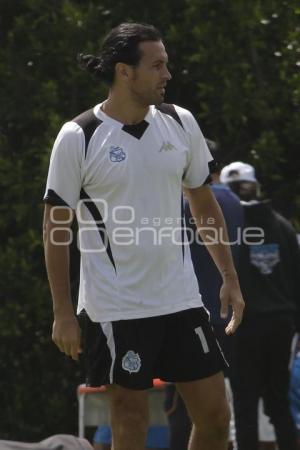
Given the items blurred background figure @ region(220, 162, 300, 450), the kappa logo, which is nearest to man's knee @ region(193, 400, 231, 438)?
the kappa logo

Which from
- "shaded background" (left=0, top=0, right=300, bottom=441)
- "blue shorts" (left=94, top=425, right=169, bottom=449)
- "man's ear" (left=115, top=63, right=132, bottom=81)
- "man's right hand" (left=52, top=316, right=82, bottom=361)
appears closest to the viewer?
"man's right hand" (left=52, top=316, right=82, bottom=361)

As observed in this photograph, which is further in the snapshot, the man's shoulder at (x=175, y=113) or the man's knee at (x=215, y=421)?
the man's shoulder at (x=175, y=113)

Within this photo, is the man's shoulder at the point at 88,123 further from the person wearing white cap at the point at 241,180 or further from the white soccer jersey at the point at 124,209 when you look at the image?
the person wearing white cap at the point at 241,180

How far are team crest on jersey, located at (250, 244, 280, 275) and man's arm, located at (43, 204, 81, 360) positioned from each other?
2.64 metres

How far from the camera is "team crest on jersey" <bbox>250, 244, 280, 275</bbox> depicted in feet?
24.7

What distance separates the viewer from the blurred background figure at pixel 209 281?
7262 mm

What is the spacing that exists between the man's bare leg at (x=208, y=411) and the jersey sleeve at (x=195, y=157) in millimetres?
821

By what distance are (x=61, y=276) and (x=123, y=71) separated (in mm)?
885

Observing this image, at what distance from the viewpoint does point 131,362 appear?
16.5 feet

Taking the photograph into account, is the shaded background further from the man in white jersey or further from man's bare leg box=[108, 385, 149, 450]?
man's bare leg box=[108, 385, 149, 450]

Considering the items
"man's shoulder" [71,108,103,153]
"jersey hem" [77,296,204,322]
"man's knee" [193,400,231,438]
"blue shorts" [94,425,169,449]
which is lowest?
"blue shorts" [94,425,169,449]

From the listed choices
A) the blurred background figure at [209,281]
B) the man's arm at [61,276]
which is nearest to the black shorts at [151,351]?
the man's arm at [61,276]

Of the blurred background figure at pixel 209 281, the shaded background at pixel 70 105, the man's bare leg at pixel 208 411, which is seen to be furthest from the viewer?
the shaded background at pixel 70 105

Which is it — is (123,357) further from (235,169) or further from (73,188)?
(235,169)
